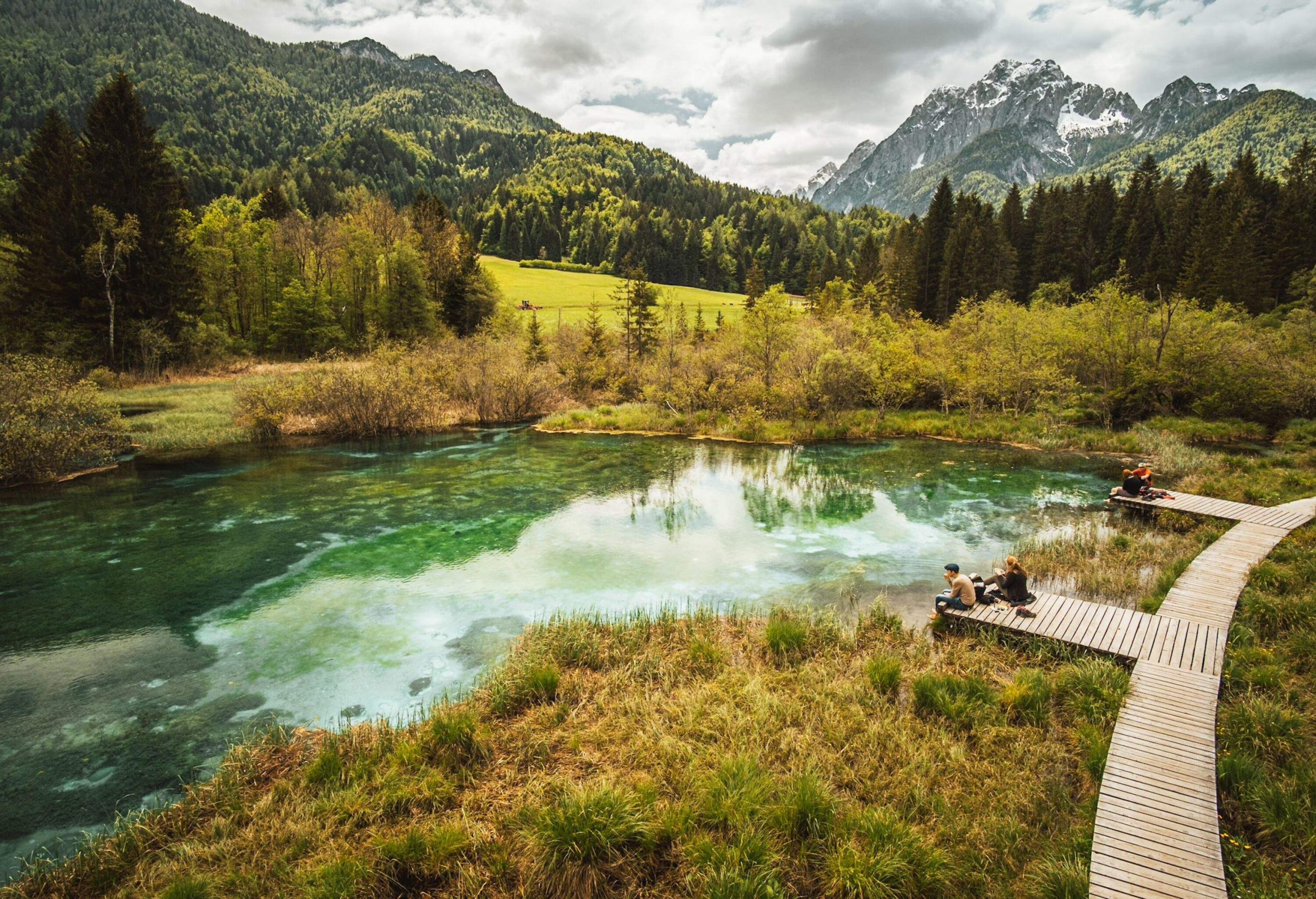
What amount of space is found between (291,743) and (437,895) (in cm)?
410

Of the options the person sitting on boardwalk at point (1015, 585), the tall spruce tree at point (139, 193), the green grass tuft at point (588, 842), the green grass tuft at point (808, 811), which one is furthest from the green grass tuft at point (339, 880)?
the tall spruce tree at point (139, 193)

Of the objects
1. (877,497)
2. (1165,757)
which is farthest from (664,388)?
(1165,757)

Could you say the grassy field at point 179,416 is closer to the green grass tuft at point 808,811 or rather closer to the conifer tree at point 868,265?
the green grass tuft at point 808,811

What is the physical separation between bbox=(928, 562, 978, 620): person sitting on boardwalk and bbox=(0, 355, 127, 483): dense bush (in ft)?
95.8

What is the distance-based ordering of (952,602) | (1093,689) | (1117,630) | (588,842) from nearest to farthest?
(588,842) → (1093,689) → (1117,630) → (952,602)

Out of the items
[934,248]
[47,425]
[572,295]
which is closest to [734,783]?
[47,425]

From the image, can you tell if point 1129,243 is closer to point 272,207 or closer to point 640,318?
point 640,318

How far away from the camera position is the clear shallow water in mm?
9258

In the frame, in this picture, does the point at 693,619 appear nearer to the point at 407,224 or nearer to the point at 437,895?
the point at 437,895

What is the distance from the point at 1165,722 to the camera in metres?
7.78

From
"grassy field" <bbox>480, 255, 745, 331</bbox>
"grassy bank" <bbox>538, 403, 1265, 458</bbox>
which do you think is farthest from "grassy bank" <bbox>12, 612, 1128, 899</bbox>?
"grassy field" <bbox>480, 255, 745, 331</bbox>

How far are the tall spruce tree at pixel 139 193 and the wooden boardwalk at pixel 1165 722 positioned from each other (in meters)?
51.0

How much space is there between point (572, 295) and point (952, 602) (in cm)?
8167

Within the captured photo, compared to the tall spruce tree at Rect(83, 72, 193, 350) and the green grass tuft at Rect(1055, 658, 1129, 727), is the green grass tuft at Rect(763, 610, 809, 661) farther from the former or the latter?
the tall spruce tree at Rect(83, 72, 193, 350)
